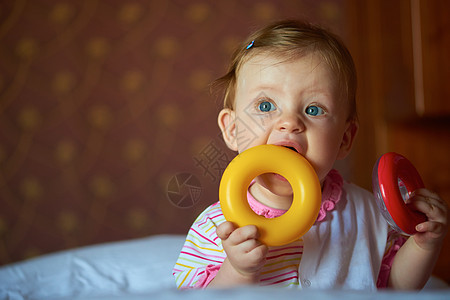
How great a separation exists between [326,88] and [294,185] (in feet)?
0.63

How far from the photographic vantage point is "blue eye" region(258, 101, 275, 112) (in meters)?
0.70

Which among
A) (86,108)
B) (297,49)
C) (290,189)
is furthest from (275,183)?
(86,108)

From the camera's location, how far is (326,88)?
0.71 metres

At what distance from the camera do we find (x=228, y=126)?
2.70ft

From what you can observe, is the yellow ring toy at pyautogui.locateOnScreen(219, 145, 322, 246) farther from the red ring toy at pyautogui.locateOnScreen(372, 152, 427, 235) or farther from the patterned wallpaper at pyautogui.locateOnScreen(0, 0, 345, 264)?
the patterned wallpaper at pyautogui.locateOnScreen(0, 0, 345, 264)

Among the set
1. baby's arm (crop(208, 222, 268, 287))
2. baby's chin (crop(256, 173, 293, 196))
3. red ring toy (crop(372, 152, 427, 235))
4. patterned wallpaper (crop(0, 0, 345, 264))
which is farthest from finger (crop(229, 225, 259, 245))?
patterned wallpaper (crop(0, 0, 345, 264))

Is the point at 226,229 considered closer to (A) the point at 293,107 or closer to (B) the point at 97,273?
(A) the point at 293,107

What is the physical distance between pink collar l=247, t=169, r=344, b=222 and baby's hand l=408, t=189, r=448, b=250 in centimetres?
15

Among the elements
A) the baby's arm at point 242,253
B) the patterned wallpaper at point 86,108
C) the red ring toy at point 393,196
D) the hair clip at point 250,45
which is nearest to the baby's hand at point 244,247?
the baby's arm at point 242,253

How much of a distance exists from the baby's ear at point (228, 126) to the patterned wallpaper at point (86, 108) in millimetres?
1084

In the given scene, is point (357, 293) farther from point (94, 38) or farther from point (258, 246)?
point (94, 38)

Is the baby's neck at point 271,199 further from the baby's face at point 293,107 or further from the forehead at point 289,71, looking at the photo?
the forehead at point 289,71

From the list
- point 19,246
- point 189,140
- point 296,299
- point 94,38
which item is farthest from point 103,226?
point 296,299
